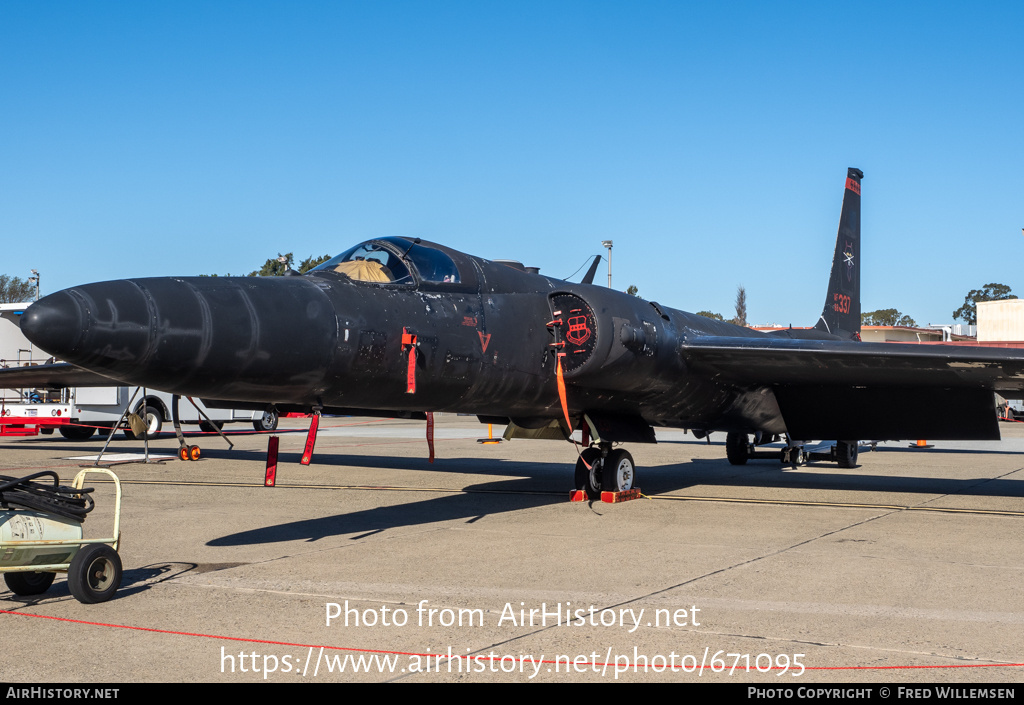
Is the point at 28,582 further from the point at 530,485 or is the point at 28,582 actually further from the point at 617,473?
the point at 530,485

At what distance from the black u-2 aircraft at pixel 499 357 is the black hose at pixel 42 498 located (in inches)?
35.7

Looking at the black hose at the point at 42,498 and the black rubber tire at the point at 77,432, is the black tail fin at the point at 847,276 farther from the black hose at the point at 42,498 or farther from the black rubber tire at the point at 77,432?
the black rubber tire at the point at 77,432

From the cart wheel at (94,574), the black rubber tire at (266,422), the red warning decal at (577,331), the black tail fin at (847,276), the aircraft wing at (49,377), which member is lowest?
the cart wheel at (94,574)

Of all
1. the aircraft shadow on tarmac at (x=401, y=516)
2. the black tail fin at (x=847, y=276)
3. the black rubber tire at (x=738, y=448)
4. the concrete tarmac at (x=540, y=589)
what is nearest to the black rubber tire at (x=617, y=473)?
the concrete tarmac at (x=540, y=589)

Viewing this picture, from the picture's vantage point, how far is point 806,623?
218 inches

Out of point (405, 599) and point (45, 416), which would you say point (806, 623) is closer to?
point (405, 599)

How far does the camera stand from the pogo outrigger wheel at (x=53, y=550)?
5.87 metres

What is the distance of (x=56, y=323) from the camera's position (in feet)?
19.2

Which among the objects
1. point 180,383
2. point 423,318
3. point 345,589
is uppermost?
point 423,318

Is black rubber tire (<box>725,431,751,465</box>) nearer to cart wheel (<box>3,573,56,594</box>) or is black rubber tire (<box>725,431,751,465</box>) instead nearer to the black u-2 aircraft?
the black u-2 aircraft

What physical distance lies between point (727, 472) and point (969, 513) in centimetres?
632

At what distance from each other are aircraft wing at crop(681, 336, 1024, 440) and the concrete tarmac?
42.0 inches

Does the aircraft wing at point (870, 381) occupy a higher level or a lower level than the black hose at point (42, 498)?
higher
